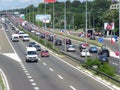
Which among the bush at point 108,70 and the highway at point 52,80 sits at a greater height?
the bush at point 108,70

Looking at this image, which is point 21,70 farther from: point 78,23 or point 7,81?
point 78,23

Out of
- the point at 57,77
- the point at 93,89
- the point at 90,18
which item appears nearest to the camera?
the point at 93,89

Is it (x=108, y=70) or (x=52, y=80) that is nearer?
(x=52, y=80)

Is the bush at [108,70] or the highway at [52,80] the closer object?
the highway at [52,80]

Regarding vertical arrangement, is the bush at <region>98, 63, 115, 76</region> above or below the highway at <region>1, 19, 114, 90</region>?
above

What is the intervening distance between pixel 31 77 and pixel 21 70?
768cm

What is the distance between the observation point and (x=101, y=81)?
37.9 meters

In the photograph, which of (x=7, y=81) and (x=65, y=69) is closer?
(x=7, y=81)

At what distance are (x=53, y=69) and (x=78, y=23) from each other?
464 feet

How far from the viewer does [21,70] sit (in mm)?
49281

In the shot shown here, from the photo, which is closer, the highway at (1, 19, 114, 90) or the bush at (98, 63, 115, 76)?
the highway at (1, 19, 114, 90)

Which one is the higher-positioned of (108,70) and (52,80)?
(108,70)

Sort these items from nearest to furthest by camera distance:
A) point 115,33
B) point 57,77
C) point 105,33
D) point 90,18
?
point 57,77 → point 115,33 → point 105,33 → point 90,18

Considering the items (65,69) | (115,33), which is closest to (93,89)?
(65,69)
